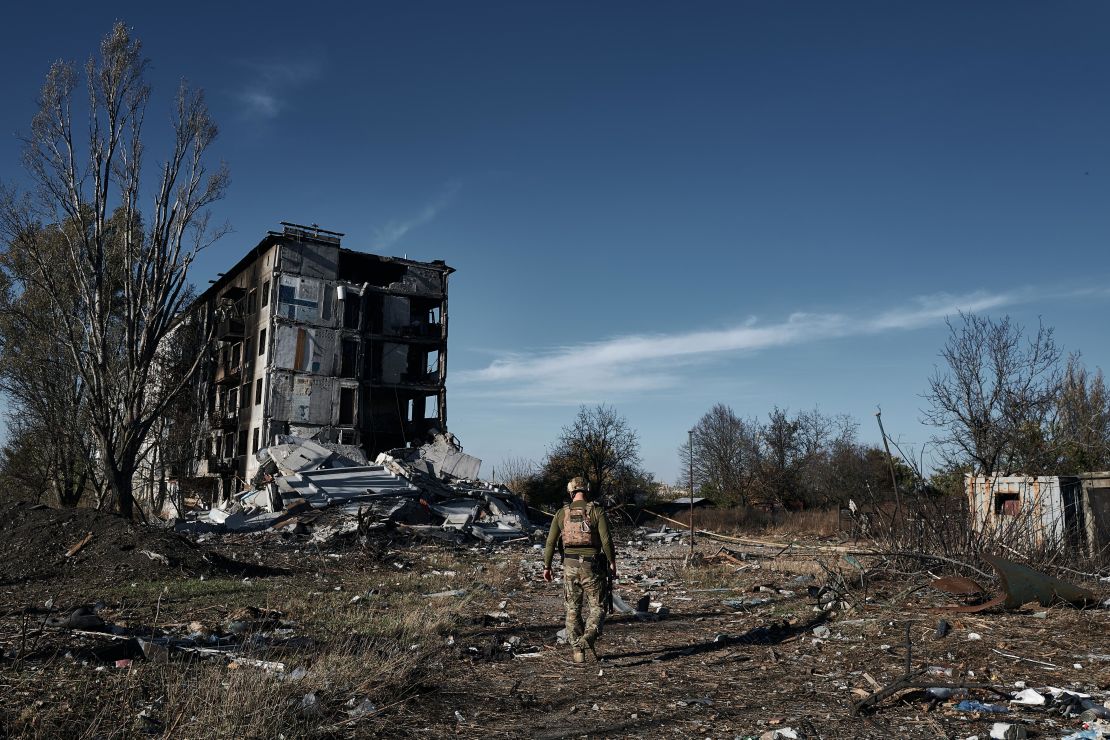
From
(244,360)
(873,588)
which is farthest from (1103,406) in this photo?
(244,360)

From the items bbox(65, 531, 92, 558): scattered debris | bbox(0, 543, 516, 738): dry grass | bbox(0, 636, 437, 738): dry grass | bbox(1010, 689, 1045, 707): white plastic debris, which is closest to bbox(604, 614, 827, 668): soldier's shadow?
bbox(0, 543, 516, 738): dry grass

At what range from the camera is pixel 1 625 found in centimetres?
780

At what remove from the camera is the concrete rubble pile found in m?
22.3

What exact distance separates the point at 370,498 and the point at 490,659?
59.4ft

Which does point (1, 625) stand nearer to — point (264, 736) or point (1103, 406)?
point (264, 736)

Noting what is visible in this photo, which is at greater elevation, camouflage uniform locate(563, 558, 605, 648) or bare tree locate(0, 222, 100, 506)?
bare tree locate(0, 222, 100, 506)

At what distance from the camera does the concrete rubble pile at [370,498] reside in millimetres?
22297

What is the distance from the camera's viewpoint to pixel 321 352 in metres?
33.3

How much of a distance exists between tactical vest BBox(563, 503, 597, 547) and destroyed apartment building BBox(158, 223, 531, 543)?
18.6 metres

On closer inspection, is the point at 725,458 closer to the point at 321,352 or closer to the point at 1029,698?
the point at 321,352

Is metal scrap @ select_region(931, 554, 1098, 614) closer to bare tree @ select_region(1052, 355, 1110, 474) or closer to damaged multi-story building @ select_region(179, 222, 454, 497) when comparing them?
bare tree @ select_region(1052, 355, 1110, 474)

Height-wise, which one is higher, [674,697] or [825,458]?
[825,458]

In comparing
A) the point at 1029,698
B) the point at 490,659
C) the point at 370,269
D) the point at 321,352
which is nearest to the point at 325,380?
the point at 321,352

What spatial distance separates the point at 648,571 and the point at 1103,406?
24927mm
